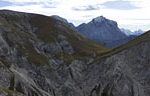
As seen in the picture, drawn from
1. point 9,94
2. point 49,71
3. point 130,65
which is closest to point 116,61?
point 130,65

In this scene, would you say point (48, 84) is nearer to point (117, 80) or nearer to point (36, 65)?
point (36, 65)

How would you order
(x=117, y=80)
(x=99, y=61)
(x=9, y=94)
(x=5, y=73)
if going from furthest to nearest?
1. (x=99, y=61)
2. (x=117, y=80)
3. (x=5, y=73)
4. (x=9, y=94)

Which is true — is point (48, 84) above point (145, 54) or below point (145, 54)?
below

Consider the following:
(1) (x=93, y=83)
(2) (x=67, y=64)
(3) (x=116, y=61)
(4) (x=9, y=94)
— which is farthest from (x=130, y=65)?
(4) (x=9, y=94)

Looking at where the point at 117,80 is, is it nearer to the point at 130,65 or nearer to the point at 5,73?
the point at 130,65

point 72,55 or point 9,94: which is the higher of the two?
point 9,94

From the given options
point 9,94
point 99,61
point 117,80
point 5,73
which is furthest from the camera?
point 99,61

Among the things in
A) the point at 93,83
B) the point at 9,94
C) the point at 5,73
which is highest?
the point at 9,94

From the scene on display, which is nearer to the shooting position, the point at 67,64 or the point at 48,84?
the point at 48,84

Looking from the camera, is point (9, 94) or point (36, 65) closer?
point (9, 94)
